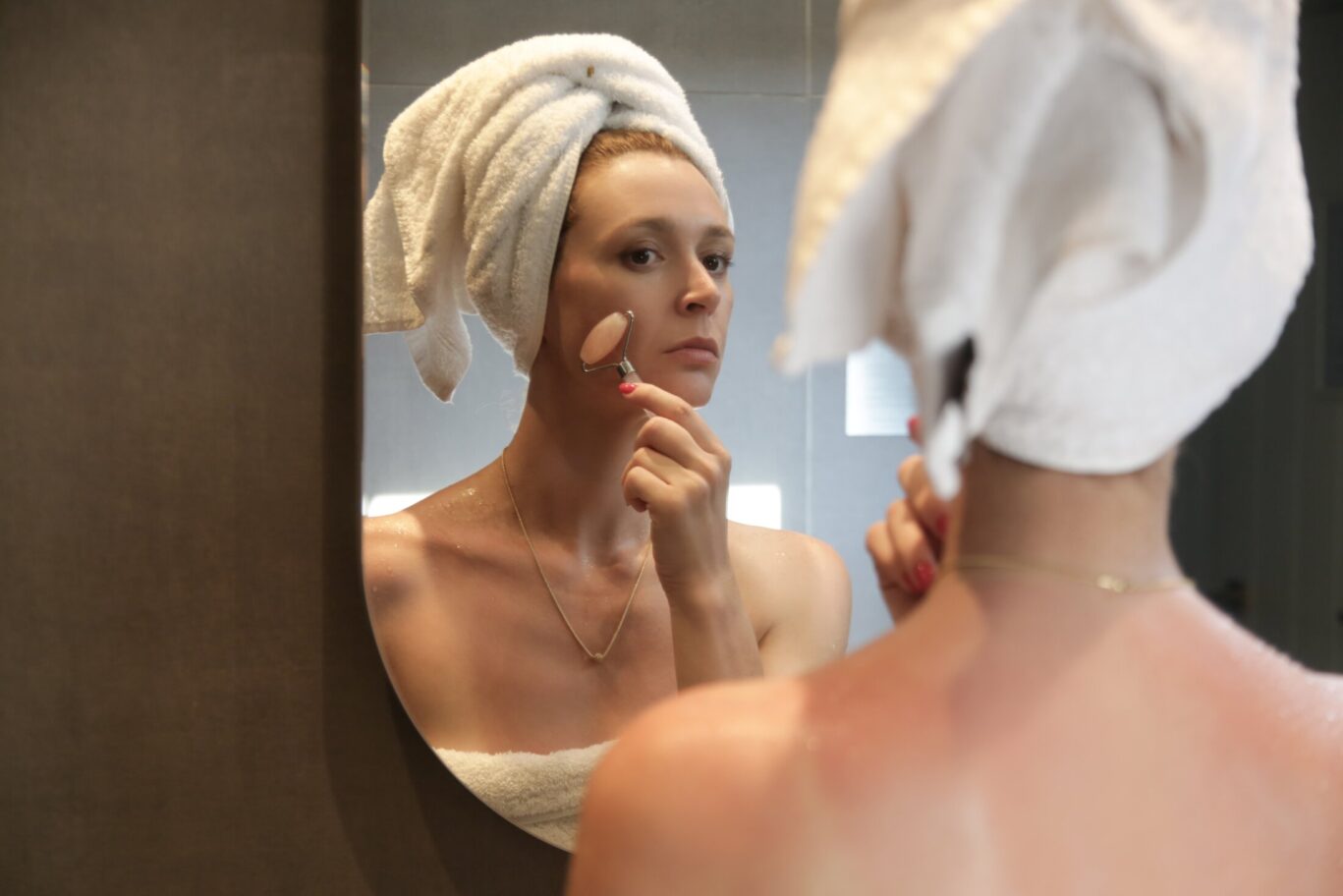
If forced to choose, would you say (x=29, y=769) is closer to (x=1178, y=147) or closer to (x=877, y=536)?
(x=877, y=536)

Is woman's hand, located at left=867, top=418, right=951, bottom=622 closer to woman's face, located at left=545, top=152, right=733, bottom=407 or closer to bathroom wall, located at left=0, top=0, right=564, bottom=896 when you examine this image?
woman's face, located at left=545, top=152, right=733, bottom=407

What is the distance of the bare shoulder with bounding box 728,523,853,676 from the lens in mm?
950

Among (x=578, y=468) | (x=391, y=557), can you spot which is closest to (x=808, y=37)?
(x=578, y=468)

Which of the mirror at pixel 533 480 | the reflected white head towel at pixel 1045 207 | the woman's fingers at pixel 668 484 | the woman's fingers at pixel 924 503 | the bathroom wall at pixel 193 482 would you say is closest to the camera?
the reflected white head towel at pixel 1045 207

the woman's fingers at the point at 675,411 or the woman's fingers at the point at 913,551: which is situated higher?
the woman's fingers at the point at 913,551

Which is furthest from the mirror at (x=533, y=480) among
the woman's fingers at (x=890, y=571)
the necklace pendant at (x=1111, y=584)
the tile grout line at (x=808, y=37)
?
the necklace pendant at (x=1111, y=584)

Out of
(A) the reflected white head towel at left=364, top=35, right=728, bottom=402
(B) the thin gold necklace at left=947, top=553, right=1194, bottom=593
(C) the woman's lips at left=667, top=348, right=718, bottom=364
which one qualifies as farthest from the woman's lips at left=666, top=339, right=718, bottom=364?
(B) the thin gold necklace at left=947, top=553, right=1194, bottom=593

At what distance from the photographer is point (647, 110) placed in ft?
3.05

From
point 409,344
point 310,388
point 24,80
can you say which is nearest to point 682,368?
point 409,344

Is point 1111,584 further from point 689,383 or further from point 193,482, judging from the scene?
point 193,482

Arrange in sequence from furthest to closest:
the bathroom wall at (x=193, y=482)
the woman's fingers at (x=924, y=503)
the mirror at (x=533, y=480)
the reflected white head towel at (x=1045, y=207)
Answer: the bathroom wall at (x=193, y=482)
the mirror at (x=533, y=480)
the woman's fingers at (x=924, y=503)
the reflected white head towel at (x=1045, y=207)

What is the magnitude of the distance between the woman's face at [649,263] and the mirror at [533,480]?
3cm

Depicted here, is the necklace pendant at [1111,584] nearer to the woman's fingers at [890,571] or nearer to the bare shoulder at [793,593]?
the woman's fingers at [890,571]

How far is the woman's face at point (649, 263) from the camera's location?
2.98 feet
